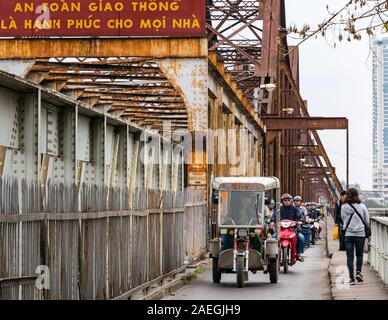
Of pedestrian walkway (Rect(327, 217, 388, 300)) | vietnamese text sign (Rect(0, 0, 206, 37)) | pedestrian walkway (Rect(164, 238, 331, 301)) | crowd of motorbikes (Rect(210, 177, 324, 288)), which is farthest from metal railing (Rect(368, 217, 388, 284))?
vietnamese text sign (Rect(0, 0, 206, 37))

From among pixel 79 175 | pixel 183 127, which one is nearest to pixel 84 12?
pixel 183 127

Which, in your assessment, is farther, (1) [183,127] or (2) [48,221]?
(1) [183,127]

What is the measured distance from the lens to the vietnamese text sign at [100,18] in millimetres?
27266

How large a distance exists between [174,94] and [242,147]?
13886 mm

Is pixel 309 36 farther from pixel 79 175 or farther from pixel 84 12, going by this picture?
pixel 84 12

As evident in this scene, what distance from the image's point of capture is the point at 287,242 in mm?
A: 21281

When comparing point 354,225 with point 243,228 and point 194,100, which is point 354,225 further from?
point 194,100

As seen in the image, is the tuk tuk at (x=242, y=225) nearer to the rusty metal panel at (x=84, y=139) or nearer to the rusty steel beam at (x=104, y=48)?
the rusty metal panel at (x=84, y=139)

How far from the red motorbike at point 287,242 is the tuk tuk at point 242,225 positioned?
7.59 ft

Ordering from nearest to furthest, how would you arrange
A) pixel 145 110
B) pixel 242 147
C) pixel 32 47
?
1. pixel 32 47
2. pixel 145 110
3. pixel 242 147

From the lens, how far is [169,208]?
18.3m

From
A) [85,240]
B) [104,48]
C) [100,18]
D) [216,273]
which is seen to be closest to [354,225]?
[216,273]

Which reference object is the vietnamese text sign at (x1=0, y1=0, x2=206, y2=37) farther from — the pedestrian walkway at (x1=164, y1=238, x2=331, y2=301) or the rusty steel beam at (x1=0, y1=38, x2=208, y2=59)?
the pedestrian walkway at (x1=164, y1=238, x2=331, y2=301)

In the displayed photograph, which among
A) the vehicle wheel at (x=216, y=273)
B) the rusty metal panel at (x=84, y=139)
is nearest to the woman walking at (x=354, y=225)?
the vehicle wheel at (x=216, y=273)
